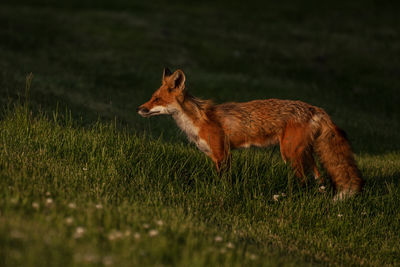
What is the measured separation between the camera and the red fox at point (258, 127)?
690 cm

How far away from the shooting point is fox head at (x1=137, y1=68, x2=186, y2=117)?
7.28 m

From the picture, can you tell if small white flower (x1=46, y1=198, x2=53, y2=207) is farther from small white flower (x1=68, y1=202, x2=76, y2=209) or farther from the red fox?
the red fox

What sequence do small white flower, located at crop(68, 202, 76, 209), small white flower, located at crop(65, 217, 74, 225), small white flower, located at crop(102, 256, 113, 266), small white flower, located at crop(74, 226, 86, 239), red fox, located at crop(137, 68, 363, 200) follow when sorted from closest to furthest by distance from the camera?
1. small white flower, located at crop(102, 256, 113, 266)
2. small white flower, located at crop(74, 226, 86, 239)
3. small white flower, located at crop(65, 217, 74, 225)
4. small white flower, located at crop(68, 202, 76, 209)
5. red fox, located at crop(137, 68, 363, 200)

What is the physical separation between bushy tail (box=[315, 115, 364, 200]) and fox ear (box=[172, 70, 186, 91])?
101 inches

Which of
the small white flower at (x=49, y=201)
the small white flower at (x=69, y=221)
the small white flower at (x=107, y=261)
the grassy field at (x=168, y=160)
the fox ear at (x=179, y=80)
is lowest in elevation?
the grassy field at (x=168, y=160)

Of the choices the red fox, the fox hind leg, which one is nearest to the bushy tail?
the red fox

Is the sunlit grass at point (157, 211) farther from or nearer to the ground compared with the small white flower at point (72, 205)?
nearer to the ground

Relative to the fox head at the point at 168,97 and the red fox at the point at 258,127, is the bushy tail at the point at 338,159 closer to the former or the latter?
the red fox at the point at 258,127

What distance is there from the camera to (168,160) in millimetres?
6980

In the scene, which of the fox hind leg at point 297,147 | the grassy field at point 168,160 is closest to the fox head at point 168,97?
the grassy field at point 168,160

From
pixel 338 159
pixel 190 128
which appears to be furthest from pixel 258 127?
pixel 338 159

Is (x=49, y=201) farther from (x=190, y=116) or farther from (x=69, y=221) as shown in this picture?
(x=190, y=116)

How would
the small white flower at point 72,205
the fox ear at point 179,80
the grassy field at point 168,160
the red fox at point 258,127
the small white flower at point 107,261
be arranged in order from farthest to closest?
the fox ear at point 179,80 → the red fox at point 258,127 → the small white flower at point 72,205 → the grassy field at point 168,160 → the small white flower at point 107,261

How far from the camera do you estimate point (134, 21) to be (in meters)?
29.6
